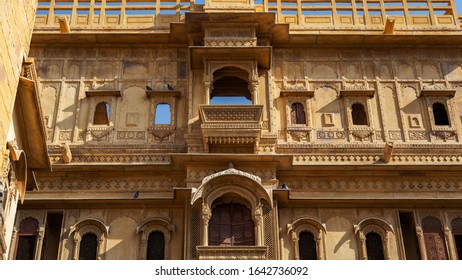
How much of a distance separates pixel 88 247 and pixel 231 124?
157 inches

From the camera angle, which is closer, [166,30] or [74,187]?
[74,187]

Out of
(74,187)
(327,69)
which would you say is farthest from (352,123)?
(74,187)

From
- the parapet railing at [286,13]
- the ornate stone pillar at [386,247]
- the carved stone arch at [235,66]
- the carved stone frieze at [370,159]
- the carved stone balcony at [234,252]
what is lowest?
the carved stone balcony at [234,252]

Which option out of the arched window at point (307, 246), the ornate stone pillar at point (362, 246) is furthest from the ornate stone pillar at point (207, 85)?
the ornate stone pillar at point (362, 246)

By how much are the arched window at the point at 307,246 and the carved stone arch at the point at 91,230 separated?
407 cm

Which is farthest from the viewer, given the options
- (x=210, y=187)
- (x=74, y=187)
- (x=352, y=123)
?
(x=352, y=123)

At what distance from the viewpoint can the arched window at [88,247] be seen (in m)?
14.4

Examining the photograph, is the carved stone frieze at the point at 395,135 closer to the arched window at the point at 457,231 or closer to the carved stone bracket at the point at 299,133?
the carved stone bracket at the point at 299,133

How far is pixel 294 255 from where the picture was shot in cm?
1416

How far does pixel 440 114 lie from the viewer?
1638cm

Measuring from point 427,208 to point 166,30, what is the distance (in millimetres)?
7467

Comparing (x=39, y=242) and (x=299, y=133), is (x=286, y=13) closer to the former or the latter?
(x=299, y=133)

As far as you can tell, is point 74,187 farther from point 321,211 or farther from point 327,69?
point 327,69

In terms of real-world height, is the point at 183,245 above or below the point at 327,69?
below
